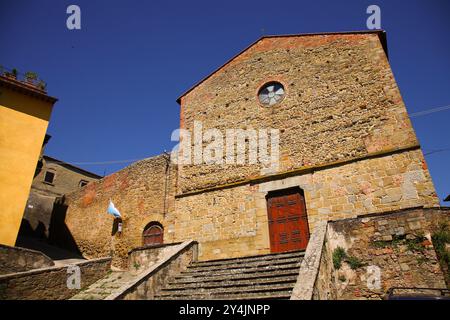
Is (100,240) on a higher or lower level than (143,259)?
higher

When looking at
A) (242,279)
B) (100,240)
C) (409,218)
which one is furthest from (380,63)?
(100,240)

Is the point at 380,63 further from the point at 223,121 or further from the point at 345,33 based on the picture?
the point at 223,121

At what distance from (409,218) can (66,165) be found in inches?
1018

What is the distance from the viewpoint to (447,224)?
6.33 metres

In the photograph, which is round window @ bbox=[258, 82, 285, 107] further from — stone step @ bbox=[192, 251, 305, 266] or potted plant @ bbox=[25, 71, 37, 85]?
potted plant @ bbox=[25, 71, 37, 85]

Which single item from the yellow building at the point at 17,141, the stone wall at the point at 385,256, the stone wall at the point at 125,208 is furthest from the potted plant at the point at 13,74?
the stone wall at the point at 385,256

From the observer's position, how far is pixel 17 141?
1263cm

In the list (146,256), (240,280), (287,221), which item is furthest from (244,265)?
(146,256)

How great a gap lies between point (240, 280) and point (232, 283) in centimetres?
25

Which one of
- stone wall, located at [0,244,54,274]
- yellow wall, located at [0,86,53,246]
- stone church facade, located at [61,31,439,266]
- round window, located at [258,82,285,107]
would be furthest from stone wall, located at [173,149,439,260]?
yellow wall, located at [0,86,53,246]

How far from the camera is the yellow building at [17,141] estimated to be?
37.7 feet

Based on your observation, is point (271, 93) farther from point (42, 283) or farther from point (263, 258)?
point (42, 283)

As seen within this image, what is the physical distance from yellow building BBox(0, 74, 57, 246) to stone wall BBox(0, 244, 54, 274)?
1303mm
